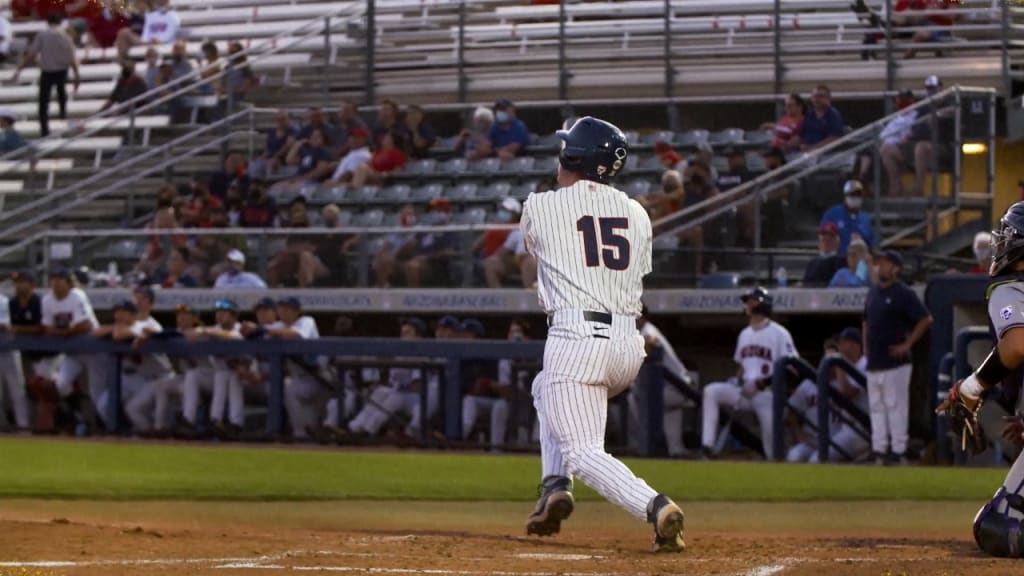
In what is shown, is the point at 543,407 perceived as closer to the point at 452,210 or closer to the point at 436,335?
the point at 436,335

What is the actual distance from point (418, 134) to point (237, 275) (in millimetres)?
3230

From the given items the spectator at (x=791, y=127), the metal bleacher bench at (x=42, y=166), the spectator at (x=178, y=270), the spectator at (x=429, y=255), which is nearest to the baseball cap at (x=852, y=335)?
the spectator at (x=791, y=127)

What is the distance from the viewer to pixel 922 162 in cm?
1519

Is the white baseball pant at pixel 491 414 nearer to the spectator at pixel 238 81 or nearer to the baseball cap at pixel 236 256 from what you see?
the baseball cap at pixel 236 256

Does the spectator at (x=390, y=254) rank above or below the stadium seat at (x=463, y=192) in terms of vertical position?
below

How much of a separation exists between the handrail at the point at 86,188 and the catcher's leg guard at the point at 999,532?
14.5m

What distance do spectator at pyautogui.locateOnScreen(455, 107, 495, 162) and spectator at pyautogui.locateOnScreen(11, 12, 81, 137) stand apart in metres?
6.63

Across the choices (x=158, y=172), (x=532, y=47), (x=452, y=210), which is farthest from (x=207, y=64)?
(x=452, y=210)

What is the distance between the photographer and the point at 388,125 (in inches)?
759

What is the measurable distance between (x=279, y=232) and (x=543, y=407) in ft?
31.9

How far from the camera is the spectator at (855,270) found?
47.5ft

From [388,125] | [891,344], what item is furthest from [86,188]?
[891,344]

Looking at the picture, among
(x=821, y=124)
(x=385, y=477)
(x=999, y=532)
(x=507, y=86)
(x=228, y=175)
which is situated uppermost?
(x=507, y=86)

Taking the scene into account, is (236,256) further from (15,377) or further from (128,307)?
(15,377)
